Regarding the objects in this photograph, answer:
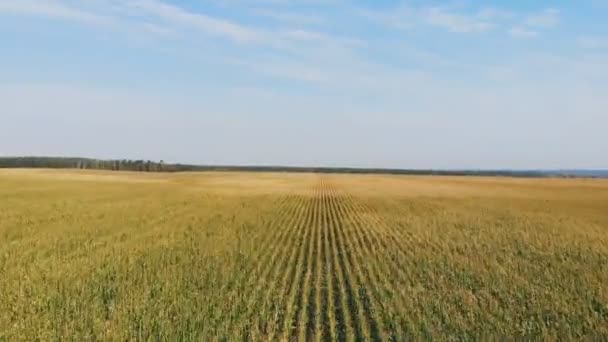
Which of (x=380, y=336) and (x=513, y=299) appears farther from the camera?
(x=513, y=299)

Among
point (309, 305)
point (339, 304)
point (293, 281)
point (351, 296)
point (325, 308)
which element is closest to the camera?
point (325, 308)

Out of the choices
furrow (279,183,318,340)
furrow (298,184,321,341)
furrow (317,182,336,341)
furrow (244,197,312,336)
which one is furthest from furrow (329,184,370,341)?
furrow (244,197,312,336)

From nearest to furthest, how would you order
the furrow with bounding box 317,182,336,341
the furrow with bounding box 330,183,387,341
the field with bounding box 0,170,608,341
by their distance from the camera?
the furrow with bounding box 317,182,336,341, the field with bounding box 0,170,608,341, the furrow with bounding box 330,183,387,341

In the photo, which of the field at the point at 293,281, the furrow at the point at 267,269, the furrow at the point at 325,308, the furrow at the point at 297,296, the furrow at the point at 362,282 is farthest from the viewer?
the furrow at the point at 267,269

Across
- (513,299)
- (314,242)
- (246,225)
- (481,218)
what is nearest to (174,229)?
(246,225)

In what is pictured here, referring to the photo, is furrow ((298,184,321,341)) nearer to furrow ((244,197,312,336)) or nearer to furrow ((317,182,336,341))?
furrow ((317,182,336,341))

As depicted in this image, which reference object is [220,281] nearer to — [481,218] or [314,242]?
[314,242]

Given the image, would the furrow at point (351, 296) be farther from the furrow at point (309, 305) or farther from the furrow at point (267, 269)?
the furrow at point (267, 269)

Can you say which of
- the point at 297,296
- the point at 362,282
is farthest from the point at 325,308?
the point at 362,282

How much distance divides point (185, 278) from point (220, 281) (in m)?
0.77

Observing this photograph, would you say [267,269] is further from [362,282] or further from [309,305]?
[309,305]

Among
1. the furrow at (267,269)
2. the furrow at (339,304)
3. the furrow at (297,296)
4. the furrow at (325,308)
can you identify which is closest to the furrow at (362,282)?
the furrow at (339,304)

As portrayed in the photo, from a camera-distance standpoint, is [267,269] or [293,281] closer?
[293,281]

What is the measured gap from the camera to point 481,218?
27.5 meters
